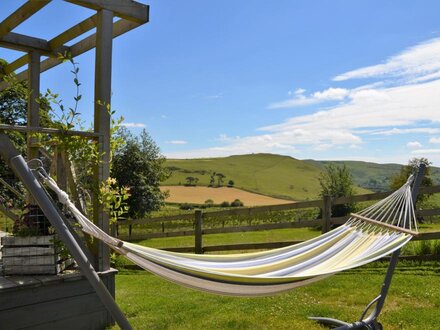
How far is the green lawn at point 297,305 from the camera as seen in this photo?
292cm

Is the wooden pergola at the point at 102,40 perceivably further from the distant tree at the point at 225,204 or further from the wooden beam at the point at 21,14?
the distant tree at the point at 225,204

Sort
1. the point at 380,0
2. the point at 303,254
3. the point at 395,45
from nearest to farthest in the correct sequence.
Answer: the point at 303,254 → the point at 380,0 → the point at 395,45

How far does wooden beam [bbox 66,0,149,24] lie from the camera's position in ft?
8.70

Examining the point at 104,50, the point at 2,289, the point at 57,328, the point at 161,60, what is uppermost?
the point at 161,60

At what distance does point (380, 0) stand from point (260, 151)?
69.8 m

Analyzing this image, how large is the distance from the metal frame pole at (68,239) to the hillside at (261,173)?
41.2 m

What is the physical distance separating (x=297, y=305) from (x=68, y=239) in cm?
233

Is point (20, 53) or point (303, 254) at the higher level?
point (20, 53)

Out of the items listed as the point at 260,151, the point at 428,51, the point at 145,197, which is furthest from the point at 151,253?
the point at 260,151

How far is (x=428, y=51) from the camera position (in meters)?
9.20

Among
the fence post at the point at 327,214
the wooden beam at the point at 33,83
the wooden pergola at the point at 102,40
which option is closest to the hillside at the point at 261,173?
the fence post at the point at 327,214

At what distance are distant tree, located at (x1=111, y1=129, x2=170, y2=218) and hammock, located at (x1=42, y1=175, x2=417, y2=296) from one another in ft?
36.3

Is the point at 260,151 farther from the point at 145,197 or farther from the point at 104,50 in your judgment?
the point at 104,50

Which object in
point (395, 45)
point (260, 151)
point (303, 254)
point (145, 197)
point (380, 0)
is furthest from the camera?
point (260, 151)
